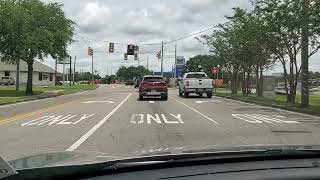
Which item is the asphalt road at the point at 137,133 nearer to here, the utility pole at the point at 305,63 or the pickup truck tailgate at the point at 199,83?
the utility pole at the point at 305,63

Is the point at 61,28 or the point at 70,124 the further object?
the point at 61,28

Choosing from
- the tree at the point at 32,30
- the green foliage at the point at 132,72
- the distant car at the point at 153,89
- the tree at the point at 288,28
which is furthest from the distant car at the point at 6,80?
the green foliage at the point at 132,72

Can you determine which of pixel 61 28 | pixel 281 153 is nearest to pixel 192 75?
pixel 61 28

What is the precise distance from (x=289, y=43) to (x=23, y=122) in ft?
56.1

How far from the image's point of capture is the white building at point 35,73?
321 ft

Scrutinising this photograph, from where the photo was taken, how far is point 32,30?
45750 mm

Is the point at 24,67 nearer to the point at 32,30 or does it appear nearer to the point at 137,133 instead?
the point at 32,30

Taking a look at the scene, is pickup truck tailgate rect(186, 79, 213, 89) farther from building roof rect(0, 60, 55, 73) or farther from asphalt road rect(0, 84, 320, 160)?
building roof rect(0, 60, 55, 73)

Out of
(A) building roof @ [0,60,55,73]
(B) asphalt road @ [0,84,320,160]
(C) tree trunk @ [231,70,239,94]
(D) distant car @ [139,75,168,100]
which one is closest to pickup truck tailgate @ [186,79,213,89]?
(D) distant car @ [139,75,168,100]

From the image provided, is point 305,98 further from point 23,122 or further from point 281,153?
point 281,153

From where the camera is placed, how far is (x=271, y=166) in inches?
124

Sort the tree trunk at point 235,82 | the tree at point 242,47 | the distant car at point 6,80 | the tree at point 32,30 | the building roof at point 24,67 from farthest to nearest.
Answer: the building roof at point 24,67, the distant car at point 6,80, the tree trunk at point 235,82, the tree at point 32,30, the tree at point 242,47

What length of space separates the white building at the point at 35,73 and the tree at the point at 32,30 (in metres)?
44.1

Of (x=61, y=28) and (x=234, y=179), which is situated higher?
(x=61, y=28)
